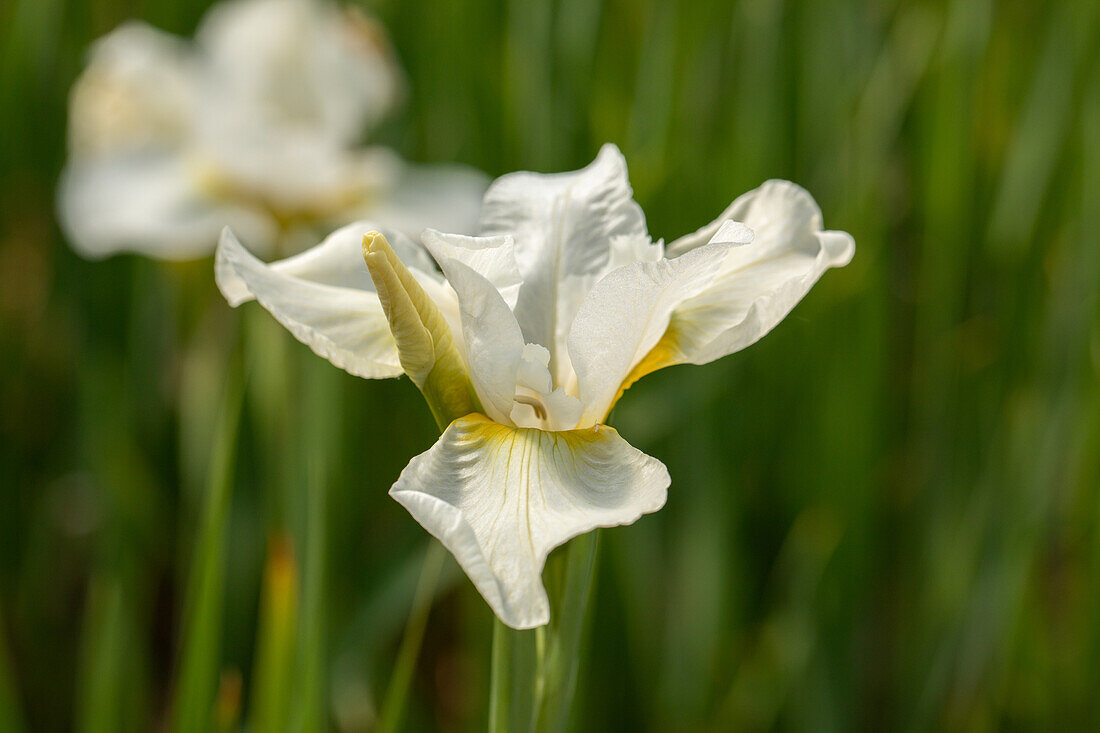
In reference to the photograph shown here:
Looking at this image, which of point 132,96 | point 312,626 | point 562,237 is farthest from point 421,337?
point 132,96

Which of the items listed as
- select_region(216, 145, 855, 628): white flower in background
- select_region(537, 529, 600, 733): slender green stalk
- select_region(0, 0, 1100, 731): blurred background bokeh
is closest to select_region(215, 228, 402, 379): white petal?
select_region(216, 145, 855, 628): white flower in background

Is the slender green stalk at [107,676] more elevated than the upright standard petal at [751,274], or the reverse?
the upright standard petal at [751,274]

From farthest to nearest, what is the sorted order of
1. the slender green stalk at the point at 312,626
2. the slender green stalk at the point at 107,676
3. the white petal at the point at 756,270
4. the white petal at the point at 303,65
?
1. the white petal at the point at 303,65
2. the slender green stalk at the point at 107,676
3. the slender green stalk at the point at 312,626
4. the white petal at the point at 756,270

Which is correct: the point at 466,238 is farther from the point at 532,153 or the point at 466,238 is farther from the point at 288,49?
the point at 288,49

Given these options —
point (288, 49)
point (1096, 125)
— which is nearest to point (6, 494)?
point (288, 49)

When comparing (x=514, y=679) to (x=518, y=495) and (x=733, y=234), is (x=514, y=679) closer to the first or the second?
(x=518, y=495)

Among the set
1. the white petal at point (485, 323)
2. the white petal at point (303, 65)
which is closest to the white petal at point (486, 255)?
the white petal at point (485, 323)

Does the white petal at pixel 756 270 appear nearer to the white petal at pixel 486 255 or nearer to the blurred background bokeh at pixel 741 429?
the white petal at pixel 486 255
